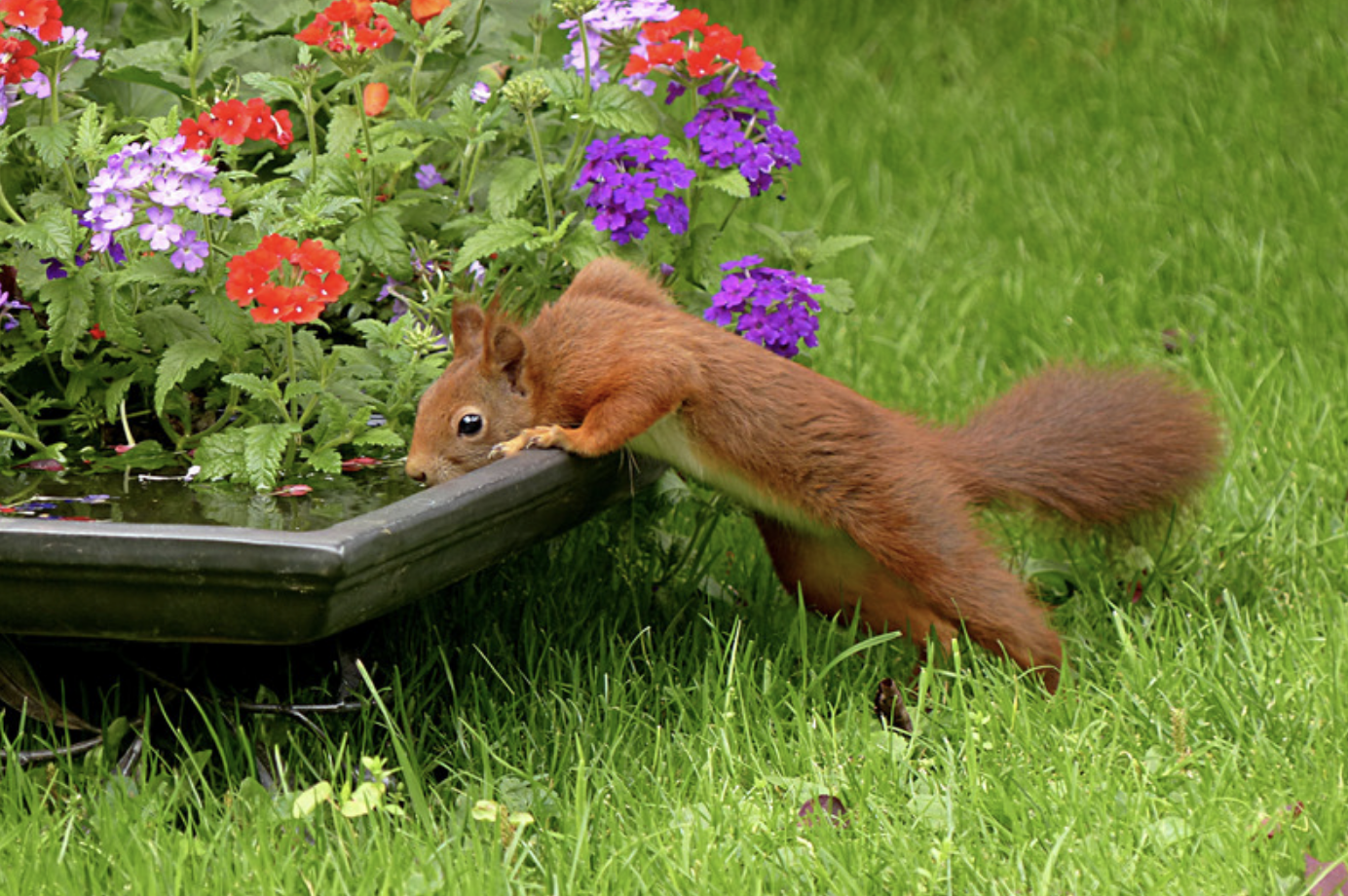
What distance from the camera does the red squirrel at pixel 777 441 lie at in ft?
8.62

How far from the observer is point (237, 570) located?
6.59ft

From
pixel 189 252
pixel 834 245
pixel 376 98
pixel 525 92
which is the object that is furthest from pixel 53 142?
pixel 834 245

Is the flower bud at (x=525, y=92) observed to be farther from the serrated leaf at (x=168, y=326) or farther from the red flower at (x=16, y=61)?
the red flower at (x=16, y=61)

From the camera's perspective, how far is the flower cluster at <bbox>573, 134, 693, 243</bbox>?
2.91 meters

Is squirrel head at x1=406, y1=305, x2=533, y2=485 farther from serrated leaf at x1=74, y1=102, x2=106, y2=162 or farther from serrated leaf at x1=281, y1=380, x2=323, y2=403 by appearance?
serrated leaf at x1=74, y1=102, x2=106, y2=162

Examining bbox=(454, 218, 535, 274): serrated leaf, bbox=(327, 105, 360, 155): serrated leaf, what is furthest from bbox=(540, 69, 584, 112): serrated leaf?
bbox=(327, 105, 360, 155): serrated leaf

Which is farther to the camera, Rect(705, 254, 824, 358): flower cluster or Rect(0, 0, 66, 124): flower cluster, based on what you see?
Rect(705, 254, 824, 358): flower cluster

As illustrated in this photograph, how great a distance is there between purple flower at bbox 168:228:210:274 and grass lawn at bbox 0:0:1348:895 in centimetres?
67

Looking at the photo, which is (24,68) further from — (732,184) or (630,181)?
(732,184)

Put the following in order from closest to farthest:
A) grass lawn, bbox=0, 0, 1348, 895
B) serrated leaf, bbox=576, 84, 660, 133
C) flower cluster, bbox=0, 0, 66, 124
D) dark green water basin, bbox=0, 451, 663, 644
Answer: dark green water basin, bbox=0, 451, 663, 644, grass lawn, bbox=0, 0, 1348, 895, flower cluster, bbox=0, 0, 66, 124, serrated leaf, bbox=576, 84, 660, 133

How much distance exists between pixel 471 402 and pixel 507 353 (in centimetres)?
10

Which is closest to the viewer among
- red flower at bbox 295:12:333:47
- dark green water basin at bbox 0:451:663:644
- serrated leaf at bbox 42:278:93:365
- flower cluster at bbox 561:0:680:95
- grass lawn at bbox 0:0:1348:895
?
dark green water basin at bbox 0:451:663:644

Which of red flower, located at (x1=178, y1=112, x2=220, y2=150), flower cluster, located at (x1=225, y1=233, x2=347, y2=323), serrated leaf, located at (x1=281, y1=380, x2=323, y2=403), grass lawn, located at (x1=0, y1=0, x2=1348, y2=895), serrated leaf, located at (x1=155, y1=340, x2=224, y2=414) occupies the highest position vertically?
red flower, located at (x1=178, y1=112, x2=220, y2=150)

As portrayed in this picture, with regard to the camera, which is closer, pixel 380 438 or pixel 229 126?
pixel 229 126
